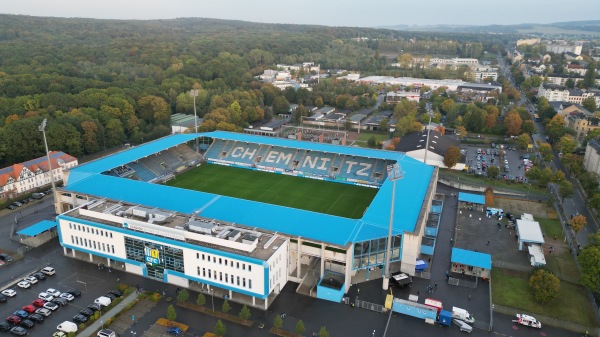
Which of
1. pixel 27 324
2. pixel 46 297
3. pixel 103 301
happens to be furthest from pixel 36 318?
pixel 103 301

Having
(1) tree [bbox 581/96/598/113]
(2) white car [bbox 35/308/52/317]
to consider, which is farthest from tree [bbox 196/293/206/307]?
(1) tree [bbox 581/96/598/113]

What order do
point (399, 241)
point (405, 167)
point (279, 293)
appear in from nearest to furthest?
1. point (279, 293)
2. point (399, 241)
3. point (405, 167)

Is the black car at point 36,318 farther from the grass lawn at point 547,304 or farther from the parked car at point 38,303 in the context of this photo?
the grass lawn at point 547,304

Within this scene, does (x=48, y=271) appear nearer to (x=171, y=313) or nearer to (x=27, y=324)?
(x=27, y=324)

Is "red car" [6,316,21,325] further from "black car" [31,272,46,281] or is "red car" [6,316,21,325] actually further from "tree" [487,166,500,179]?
"tree" [487,166,500,179]

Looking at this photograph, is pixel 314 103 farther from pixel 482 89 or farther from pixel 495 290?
pixel 495 290

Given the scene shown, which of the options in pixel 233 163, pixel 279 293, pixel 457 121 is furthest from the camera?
pixel 457 121

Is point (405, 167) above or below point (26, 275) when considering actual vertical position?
above

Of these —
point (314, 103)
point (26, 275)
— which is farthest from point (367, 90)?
point (26, 275)
